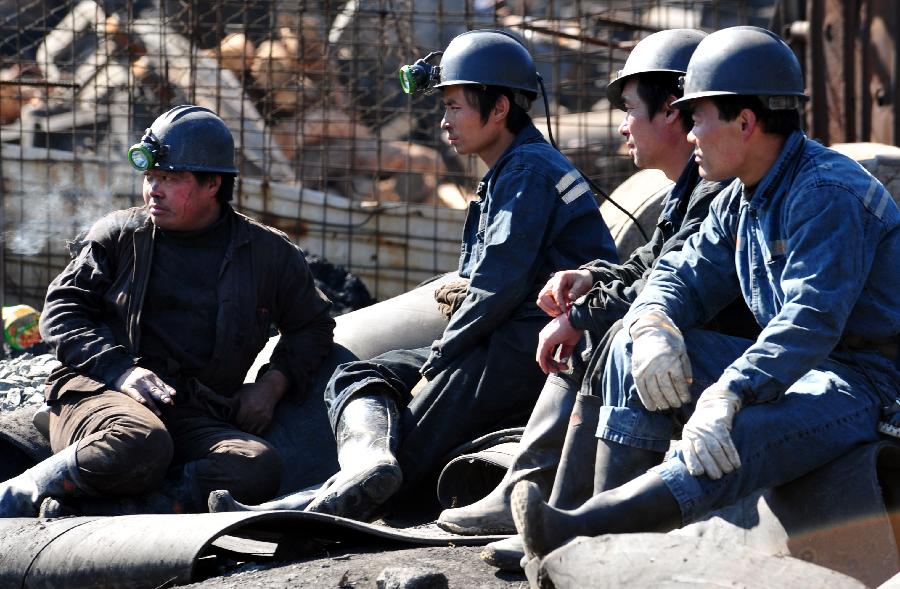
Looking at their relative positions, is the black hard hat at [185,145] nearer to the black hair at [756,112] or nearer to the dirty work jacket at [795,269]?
the dirty work jacket at [795,269]

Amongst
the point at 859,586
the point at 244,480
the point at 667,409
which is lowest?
the point at 244,480

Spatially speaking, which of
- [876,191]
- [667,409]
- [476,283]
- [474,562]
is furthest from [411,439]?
[876,191]

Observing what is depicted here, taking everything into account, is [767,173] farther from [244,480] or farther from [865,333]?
[244,480]

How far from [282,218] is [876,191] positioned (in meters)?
5.81

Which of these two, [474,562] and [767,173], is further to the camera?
[474,562]

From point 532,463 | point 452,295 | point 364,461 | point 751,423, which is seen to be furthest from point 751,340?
point 452,295

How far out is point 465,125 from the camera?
530cm

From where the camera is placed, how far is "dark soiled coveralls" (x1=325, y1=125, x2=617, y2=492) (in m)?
4.92

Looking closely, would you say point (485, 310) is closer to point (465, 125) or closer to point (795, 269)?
point (465, 125)

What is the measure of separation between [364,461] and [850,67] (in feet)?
17.4

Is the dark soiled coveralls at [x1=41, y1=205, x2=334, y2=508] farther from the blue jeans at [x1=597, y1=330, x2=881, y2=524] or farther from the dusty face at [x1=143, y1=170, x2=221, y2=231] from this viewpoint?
the blue jeans at [x1=597, y1=330, x2=881, y2=524]

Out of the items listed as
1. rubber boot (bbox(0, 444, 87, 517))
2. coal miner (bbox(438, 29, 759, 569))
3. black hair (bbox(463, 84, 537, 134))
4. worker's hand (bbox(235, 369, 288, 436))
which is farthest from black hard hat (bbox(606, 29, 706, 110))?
rubber boot (bbox(0, 444, 87, 517))

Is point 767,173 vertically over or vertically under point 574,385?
over

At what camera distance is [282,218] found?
9.05 metres
